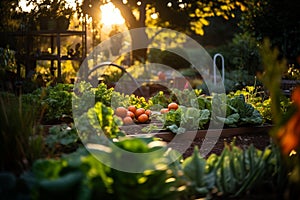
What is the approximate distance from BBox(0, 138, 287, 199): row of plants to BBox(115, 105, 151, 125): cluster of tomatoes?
1898mm

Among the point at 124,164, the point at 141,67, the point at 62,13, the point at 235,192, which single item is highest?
the point at 62,13

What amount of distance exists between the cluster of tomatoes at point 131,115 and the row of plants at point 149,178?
6.23 feet

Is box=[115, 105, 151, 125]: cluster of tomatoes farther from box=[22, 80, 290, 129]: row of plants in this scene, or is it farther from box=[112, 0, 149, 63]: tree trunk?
box=[112, 0, 149, 63]: tree trunk

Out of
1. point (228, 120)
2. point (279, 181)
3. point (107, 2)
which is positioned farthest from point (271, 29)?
point (279, 181)

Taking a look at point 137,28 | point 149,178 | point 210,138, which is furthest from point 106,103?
point 137,28

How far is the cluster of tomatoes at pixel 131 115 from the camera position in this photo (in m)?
4.57

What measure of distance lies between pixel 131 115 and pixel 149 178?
2.55m

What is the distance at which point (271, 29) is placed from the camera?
9.97 metres

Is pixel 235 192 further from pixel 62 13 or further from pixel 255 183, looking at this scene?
pixel 62 13

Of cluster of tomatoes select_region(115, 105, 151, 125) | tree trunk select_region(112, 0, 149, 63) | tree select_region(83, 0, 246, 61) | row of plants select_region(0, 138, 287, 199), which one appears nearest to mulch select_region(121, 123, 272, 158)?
cluster of tomatoes select_region(115, 105, 151, 125)

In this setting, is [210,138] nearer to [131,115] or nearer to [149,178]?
[131,115]

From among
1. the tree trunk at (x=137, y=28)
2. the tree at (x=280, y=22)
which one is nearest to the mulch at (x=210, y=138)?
the tree trunk at (x=137, y=28)

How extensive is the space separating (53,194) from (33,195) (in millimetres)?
179

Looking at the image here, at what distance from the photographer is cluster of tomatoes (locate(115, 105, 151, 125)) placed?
4.57 metres
